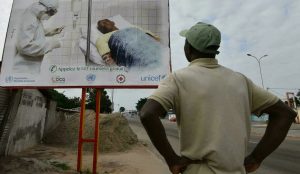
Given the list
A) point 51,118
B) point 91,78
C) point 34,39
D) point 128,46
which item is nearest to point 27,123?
point 51,118

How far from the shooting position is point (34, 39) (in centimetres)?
726

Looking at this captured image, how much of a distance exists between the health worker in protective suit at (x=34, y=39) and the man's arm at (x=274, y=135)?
233 inches

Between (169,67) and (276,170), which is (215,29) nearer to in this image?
(169,67)

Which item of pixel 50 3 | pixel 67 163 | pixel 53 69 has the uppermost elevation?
pixel 50 3

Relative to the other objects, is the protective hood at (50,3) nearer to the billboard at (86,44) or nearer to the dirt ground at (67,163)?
the billboard at (86,44)

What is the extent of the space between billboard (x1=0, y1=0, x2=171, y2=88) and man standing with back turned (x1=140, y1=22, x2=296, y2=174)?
15.6ft

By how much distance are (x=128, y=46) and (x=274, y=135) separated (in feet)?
17.6

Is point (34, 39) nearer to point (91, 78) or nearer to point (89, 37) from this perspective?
point (89, 37)

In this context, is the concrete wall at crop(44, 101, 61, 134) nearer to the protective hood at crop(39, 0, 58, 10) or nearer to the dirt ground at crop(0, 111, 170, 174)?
the dirt ground at crop(0, 111, 170, 174)

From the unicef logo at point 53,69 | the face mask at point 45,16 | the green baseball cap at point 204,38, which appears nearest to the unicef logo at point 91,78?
the unicef logo at point 53,69

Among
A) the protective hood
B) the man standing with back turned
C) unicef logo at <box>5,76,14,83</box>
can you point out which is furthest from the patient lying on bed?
the man standing with back turned

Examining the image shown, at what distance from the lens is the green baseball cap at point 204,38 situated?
6.60 ft

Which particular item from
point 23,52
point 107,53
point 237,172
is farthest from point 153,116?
point 23,52

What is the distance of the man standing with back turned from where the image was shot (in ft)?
5.90
